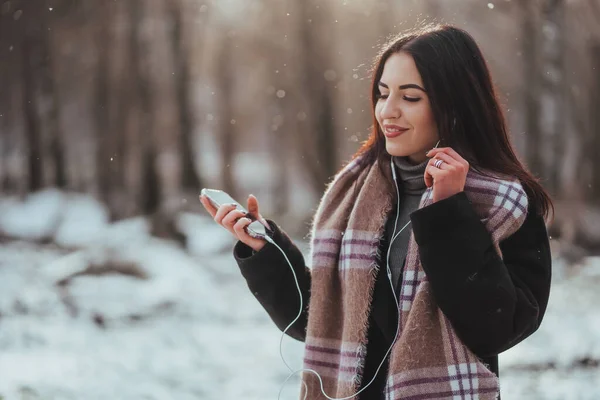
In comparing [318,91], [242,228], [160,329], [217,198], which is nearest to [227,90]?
[318,91]

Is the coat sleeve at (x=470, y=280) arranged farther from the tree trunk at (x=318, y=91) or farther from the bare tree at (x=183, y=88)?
the bare tree at (x=183, y=88)

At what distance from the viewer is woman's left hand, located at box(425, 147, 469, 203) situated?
5.24ft

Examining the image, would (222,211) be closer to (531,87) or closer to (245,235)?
(245,235)

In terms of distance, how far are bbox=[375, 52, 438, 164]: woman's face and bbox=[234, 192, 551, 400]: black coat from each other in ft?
0.73

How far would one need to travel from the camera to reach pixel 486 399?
5.45 feet

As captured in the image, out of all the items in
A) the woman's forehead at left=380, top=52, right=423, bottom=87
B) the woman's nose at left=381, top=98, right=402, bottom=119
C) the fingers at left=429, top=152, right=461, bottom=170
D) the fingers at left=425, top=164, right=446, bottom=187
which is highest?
the woman's forehead at left=380, top=52, right=423, bottom=87

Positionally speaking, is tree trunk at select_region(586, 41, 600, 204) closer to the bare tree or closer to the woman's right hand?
the bare tree

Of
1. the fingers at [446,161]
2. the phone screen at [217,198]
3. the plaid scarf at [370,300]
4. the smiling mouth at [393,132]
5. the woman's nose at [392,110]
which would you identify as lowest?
the plaid scarf at [370,300]

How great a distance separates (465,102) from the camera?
5.77 feet

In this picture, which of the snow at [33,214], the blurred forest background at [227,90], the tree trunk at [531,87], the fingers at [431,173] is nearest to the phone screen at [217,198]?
the fingers at [431,173]

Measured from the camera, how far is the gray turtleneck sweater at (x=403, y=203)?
1798mm

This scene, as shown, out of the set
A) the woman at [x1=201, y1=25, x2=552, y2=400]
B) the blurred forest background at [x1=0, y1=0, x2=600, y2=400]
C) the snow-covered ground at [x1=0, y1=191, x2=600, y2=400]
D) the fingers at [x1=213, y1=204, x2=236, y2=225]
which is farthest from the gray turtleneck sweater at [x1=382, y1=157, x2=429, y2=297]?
the blurred forest background at [x1=0, y1=0, x2=600, y2=400]

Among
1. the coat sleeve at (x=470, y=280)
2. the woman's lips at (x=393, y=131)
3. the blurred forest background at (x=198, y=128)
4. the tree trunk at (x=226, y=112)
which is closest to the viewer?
the coat sleeve at (x=470, y=280)

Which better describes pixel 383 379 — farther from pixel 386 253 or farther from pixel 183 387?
pixel 183 387
